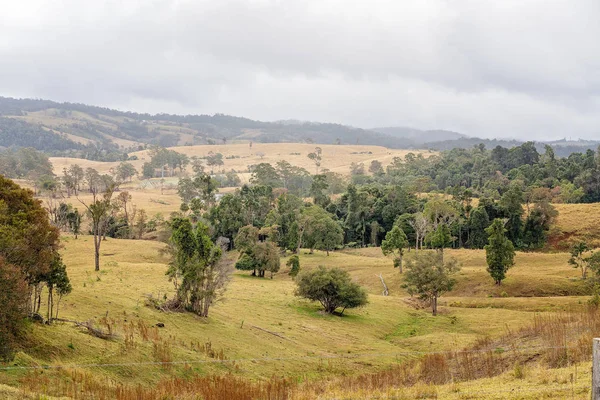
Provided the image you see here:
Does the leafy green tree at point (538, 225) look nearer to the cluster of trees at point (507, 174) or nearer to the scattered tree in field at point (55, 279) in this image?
the cluster of trees at point (507, 174)

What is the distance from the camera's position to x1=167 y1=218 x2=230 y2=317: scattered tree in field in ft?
117

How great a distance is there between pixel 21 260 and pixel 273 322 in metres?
20.0

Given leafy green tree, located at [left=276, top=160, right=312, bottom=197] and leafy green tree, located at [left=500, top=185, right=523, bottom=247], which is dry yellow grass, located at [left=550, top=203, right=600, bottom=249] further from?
leafy green tree, located at [left=276, top=160, right=312, bottom=197]

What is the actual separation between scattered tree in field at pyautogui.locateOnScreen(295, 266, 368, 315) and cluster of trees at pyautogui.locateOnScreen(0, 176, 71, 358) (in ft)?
73.5

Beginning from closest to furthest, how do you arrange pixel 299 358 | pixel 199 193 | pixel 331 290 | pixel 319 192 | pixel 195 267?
pixel 299 358 → pixel 195 267 → pixel 331 290 → pixel 319 192 → pixel 199 193

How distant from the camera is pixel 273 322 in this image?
129 feet

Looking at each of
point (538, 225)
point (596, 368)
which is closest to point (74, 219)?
point (538, 225)

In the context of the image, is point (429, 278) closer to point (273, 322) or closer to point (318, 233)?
point (273, 322)

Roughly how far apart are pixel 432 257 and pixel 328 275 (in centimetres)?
1161

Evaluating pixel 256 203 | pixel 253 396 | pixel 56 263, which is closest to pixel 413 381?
pixel 253 396

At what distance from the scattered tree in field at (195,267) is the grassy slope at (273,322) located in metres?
1.61

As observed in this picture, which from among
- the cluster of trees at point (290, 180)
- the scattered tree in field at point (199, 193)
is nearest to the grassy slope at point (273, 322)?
the scattered tree in field at point (199, 193)

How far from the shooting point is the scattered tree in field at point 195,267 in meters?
35.8

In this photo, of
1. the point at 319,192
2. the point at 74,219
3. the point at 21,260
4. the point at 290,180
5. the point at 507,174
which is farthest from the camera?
the point at 290,180
